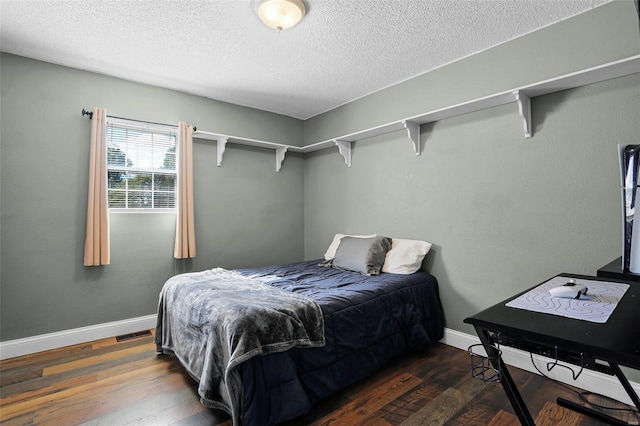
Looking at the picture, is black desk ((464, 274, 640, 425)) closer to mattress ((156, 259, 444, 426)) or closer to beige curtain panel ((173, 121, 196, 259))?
mattress ((156, 259, 444, 426))

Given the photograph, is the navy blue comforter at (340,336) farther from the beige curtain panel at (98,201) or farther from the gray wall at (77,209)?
the beige curtain panel at (98,201)

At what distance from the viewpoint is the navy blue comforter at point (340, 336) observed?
169 centimetres

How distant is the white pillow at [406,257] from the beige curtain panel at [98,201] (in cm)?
258

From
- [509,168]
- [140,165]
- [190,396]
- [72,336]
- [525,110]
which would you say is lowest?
[190,396]

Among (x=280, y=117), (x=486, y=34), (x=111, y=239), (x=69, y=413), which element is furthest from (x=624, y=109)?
(x=111, y=239)

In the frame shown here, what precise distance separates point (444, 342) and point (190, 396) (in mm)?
2113

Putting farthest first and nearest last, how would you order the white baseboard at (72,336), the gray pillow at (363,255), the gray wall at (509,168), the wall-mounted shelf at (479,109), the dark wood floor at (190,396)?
the gray pillow at (363,255) → the white baseboard at (72,336) → the gray wall at (509,168) → the wall-mounted shelf at (479,109) → the dark wood floor at (190,396)

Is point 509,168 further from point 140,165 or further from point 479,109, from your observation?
point 140,165

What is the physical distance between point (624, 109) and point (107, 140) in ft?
13.2

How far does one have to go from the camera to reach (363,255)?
3.03 meters

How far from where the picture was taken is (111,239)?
3.01 meters

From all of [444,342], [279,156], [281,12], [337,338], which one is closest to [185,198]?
[279,156]

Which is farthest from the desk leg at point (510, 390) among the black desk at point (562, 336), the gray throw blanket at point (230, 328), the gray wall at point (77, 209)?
the gray wall at point (77, 209)

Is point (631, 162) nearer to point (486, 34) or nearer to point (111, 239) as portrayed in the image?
point (486, 34)
